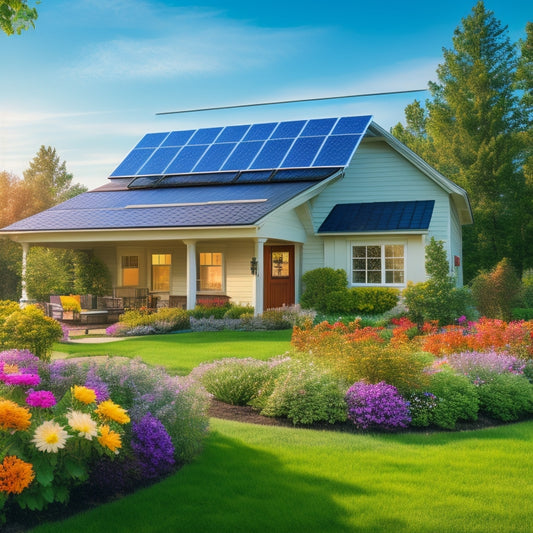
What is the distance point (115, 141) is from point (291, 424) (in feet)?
142

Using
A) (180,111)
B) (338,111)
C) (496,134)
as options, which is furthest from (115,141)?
(496,134)

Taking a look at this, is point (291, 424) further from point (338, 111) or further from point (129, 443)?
point (338, 111)

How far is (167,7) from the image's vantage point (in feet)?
67.8

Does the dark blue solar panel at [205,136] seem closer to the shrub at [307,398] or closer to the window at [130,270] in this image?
the window at [130,270]

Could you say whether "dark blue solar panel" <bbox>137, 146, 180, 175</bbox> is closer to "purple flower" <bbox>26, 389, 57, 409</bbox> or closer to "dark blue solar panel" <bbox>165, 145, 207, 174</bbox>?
"dark blue solar panel" <bbox>165, 145, 207, 174</bbox>

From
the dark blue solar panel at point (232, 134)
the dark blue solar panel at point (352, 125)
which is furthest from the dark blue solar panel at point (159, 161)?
the dark blue solar panel at point (352, 125)

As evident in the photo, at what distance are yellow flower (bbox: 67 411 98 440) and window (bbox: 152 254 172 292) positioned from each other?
57.5 ft

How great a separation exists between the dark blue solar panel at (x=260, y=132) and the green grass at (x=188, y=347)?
9.31 m

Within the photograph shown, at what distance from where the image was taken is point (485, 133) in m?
32.0

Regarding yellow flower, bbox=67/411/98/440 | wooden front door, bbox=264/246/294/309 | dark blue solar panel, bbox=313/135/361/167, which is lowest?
yellow flower, bbox=67/411/98/440

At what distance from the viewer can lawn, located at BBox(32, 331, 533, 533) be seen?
432 cm

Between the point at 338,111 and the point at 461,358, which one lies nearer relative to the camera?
the point at 461,358

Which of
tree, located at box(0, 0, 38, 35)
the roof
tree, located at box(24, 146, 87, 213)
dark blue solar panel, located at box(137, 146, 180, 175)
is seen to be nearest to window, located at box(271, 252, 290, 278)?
the roof

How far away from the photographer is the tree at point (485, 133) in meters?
30.9
